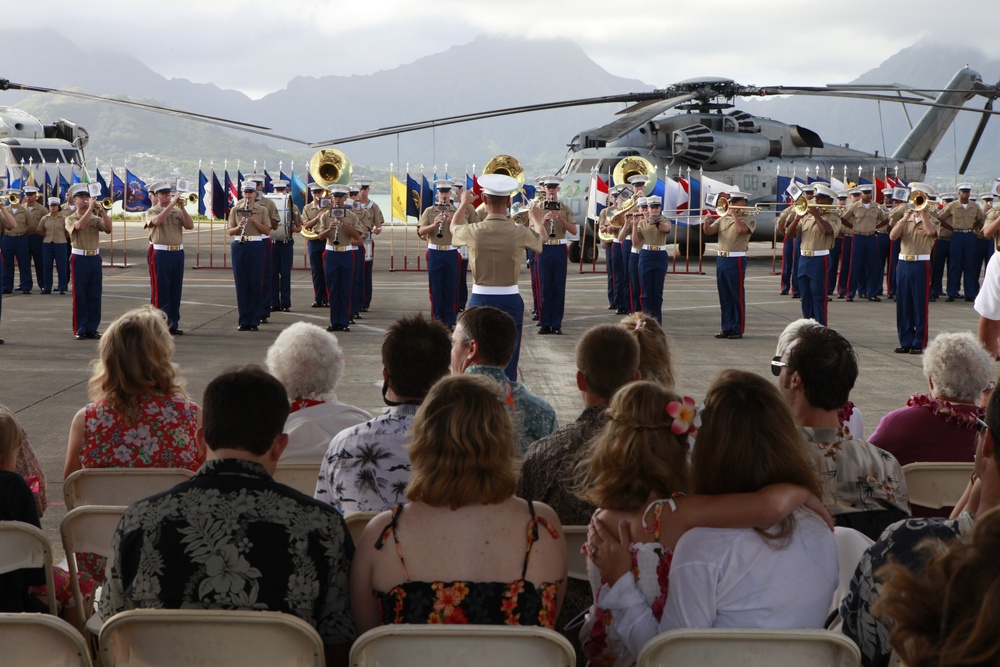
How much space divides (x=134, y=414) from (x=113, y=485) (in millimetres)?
498

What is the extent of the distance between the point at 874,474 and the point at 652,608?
1048mm

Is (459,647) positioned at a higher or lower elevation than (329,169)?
lower

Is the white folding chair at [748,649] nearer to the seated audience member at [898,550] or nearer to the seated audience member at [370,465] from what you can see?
the seated audience member at [898,550]

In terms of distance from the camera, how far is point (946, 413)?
413cm

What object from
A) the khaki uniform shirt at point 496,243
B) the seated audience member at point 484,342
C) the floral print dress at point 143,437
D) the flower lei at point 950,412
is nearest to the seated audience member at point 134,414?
the floral print dress at point 143,437

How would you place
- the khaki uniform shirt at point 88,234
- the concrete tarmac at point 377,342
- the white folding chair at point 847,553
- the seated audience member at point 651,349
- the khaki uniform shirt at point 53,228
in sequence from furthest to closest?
the khaki uniform shirt at point 53,228 → the khaki uniform shirt at point 88,234 → the concrete tarmac at point 377,342 → the seated audience member at point 651,349 → the white folding chair at point 847,553

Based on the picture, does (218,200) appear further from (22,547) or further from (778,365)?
(22,547)

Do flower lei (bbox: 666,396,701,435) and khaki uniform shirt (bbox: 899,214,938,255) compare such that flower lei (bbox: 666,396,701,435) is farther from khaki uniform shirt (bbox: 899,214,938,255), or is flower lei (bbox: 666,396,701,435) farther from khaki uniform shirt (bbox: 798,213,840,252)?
khaki uniform shirt (bbox: 798,213,840,252)

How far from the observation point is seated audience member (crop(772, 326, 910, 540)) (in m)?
3.17

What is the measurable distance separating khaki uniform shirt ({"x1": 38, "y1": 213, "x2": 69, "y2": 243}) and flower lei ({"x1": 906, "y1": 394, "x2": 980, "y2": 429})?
51.4ft

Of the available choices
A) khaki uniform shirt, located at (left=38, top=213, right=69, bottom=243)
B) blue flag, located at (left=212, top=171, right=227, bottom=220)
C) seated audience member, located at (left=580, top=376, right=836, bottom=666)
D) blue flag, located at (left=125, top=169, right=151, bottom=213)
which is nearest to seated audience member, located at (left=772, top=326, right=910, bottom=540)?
seated audience member, located at (left=580, top=376, right=836, bottom=666)

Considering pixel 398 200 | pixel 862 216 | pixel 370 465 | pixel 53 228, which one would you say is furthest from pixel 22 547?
pixel 398 200

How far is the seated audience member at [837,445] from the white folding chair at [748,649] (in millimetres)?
815

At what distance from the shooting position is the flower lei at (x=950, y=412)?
13.4 feet
